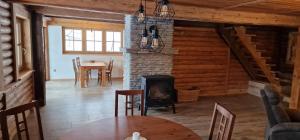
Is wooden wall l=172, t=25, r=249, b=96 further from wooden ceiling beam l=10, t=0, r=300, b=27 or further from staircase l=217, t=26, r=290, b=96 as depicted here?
wooden ceiling beam l=10, t=0, r=300, b=27

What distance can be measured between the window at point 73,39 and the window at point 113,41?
3.46ft

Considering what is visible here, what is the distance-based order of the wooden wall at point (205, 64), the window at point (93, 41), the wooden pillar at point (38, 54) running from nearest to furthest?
1. the wooden pillar at point (38, 54)
2. the wooden wall at point (205, 64)
3. the window at point (93, 41)

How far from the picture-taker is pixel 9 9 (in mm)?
3484

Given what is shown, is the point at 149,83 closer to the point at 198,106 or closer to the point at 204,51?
the point at 198,106

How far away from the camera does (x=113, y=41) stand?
356 inches

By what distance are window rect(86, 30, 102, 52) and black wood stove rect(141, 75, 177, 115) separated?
4.55 m

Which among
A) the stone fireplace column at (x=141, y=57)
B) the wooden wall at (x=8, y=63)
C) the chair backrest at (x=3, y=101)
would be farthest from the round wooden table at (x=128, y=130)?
the stone fireplace column at (x=141, y=57)

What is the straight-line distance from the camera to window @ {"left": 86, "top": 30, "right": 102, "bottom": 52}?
8703 millimetres

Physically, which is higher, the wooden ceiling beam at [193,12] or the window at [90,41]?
the wooden ceiling beam at [193,12]

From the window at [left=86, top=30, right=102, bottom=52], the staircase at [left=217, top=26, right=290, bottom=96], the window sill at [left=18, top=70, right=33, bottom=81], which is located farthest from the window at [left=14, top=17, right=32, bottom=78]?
the staircase at [left=217, top=26, right=290, bottom=96]

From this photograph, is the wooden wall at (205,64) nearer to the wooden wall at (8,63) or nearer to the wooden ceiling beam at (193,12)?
the wooden ceiling beam at (193,12)

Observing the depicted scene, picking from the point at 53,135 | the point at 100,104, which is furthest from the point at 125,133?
the point at 100,104

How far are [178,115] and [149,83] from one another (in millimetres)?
896

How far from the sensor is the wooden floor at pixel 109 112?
3.92 metres
